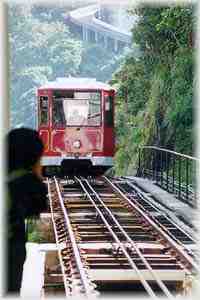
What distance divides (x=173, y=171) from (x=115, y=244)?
2.68 metres

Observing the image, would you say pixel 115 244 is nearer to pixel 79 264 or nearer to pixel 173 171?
pixel 79 264

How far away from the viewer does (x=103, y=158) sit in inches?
386

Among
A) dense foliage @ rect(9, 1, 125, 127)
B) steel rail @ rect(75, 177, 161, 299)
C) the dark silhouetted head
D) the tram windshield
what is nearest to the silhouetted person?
the dark silhouetted head

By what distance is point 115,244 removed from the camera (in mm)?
5055

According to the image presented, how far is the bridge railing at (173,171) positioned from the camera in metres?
7.06

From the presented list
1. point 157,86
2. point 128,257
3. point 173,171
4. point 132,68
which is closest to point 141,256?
point 128,257

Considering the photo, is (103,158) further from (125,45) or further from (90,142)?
(125,45)

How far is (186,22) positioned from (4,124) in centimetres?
792

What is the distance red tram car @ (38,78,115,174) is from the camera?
387 inches

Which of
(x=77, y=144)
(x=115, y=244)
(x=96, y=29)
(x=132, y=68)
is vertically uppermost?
(x=96, y=29)

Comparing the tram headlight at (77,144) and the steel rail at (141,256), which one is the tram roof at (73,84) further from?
the steel rail at (141,256)

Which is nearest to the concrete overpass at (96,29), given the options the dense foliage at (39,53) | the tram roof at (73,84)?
the dense foliage at (39,53)

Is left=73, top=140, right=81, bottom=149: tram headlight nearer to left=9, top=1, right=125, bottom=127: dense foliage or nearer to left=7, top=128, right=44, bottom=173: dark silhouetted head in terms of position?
left=9, top=1, right=125, bottom=127: dense foliage

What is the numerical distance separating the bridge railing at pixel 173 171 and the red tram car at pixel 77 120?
71 cm
